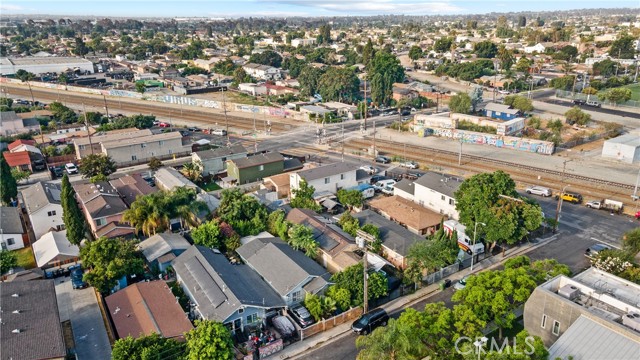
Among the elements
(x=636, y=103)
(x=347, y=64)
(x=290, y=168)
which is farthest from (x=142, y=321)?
(x=347, y=64)

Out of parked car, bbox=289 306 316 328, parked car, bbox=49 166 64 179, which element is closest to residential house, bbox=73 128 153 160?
parked car, bbox=49 166 64 179

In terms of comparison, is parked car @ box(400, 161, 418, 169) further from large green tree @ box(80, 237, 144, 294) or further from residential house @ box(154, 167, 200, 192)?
large green tree @ box(80, 237, 144, 294)

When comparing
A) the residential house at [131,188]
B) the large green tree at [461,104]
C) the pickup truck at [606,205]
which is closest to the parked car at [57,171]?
the residential house at [131,188]

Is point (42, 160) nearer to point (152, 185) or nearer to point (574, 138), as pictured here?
point (152, 185)

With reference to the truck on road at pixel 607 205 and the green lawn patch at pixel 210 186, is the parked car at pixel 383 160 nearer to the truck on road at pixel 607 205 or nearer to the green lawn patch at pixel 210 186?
the green lawn patch at pixel 210 186

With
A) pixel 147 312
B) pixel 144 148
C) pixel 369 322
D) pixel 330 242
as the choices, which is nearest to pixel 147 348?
pixel 147 312
